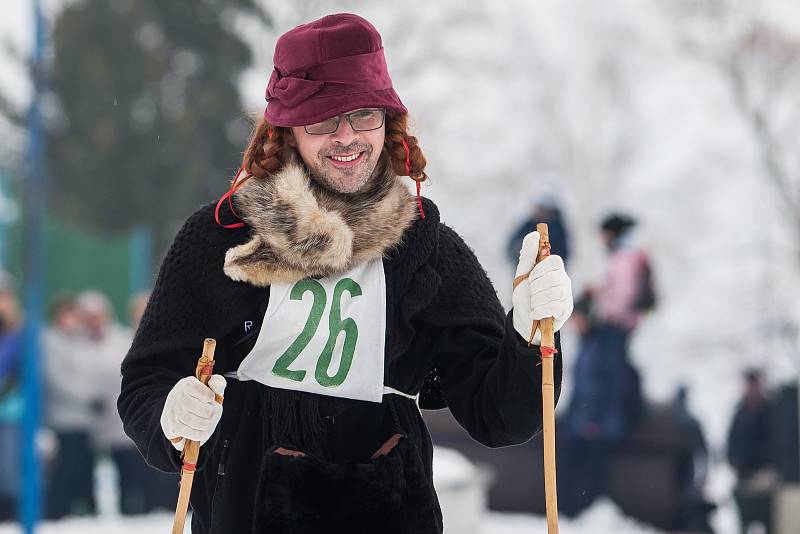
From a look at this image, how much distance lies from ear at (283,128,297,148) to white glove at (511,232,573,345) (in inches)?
19.4

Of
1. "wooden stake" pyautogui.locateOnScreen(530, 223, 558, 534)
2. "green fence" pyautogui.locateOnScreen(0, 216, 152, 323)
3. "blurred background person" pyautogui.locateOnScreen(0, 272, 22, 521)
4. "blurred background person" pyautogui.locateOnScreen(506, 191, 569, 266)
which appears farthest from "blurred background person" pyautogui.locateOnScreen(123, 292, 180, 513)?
"wooden stake" pyautogui.locateOnScreen(530, 223, 558, 534)

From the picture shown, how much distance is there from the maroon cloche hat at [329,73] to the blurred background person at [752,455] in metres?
4.95

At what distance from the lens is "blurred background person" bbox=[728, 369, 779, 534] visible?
661cm

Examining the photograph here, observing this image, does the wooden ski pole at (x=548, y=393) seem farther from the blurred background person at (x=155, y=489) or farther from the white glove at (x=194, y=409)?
the blurred background person at (x=155, y=489)

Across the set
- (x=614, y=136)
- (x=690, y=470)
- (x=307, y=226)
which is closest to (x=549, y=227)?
(x=690, y=470)

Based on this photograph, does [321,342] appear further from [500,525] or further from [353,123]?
[500,525]

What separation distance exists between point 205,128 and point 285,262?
15.0 meters

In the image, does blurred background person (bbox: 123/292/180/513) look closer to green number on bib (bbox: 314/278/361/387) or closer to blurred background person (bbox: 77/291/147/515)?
blurred background person (bbox: 77/291/147/515)

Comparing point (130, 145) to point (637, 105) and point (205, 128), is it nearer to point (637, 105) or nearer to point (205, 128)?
point (205, 128)

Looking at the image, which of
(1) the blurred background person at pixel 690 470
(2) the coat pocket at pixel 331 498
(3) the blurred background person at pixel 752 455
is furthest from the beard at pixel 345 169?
(1) the blurred background person at pixel 690 470

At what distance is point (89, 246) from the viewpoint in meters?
12.0

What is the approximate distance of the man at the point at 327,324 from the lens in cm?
219

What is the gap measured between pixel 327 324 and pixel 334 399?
139mm

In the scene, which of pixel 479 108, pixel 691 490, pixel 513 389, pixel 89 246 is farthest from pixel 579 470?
pixel 479 108
